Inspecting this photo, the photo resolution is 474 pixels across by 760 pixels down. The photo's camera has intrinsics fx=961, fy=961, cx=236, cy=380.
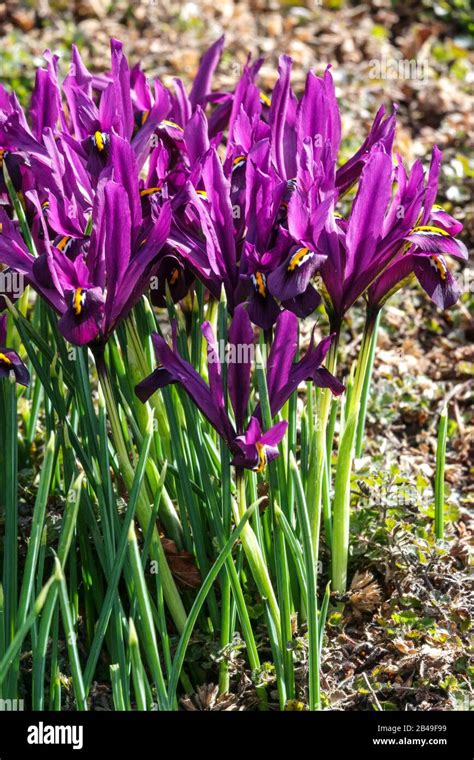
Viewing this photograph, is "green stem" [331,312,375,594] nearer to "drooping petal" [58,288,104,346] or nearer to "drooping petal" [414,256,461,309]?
"drooping petal" [414,256,461,309]

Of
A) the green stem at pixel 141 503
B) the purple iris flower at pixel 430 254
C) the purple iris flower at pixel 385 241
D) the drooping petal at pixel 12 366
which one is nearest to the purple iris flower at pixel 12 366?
the drooping petal at pixel 12 366

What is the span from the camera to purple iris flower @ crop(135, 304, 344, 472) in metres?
2.07

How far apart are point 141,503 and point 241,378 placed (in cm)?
44

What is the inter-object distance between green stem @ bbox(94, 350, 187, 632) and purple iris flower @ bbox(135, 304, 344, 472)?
0.10 metres

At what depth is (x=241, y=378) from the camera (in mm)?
2170

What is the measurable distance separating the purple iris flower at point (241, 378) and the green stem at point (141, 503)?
100 millimetres

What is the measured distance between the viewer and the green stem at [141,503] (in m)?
2.24

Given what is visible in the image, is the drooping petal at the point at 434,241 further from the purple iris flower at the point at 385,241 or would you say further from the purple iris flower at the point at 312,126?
the purple iris flower at the point at 312,126

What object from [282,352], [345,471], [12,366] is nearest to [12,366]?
[12,366]

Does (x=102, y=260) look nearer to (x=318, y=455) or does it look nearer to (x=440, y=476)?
(x=318, y=455)

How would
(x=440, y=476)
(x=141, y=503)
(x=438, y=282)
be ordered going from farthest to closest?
(x=440, y=476) < (x=141, y=503) < (x=438, y=282)

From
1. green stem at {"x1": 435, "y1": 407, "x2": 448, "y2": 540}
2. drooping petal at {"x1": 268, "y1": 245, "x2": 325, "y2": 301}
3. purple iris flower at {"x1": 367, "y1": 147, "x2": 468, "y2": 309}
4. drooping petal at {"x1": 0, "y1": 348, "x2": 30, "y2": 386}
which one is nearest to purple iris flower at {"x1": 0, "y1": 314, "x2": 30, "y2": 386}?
drooping petal at {"x1": 0, "y1": 348, "x2": 30, "y2": 386}

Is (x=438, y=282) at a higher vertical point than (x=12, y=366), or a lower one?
higher

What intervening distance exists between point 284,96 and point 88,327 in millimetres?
875
